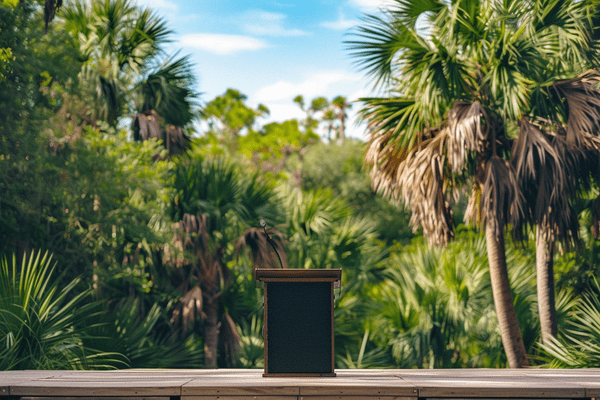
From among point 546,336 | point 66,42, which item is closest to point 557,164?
point 546,336

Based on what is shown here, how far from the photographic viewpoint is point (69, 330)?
788 centimetres

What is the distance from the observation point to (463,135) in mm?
8414

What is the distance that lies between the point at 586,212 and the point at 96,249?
9.02m

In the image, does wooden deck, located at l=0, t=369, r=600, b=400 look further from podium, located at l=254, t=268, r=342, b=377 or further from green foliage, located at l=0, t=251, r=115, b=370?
green foliage, located at l=0, t=251, r=115, b=370

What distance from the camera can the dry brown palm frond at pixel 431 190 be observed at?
9070mm

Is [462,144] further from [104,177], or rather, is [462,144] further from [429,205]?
[104,177]

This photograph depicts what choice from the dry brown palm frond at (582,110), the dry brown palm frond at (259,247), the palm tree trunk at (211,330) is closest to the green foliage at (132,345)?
the palm tree trunk at (211,330)

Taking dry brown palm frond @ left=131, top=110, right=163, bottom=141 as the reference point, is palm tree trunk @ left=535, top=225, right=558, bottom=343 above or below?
below

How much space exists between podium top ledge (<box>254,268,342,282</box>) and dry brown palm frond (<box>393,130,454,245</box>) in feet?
15.9

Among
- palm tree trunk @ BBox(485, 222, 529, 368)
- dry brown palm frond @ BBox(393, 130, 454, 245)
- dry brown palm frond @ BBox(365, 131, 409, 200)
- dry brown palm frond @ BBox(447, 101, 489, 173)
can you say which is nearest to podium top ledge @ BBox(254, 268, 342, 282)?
dry brown palm frond @ BBox(447, 101, 489, 173)

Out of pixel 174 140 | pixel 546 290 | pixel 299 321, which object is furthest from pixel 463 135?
pixel 174 140

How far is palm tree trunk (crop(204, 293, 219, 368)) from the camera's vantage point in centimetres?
1124

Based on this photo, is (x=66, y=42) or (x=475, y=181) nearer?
(x=475, y=181)

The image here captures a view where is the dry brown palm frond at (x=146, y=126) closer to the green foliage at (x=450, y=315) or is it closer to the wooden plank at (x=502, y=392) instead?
the green foliage at (x=450, y=315)
